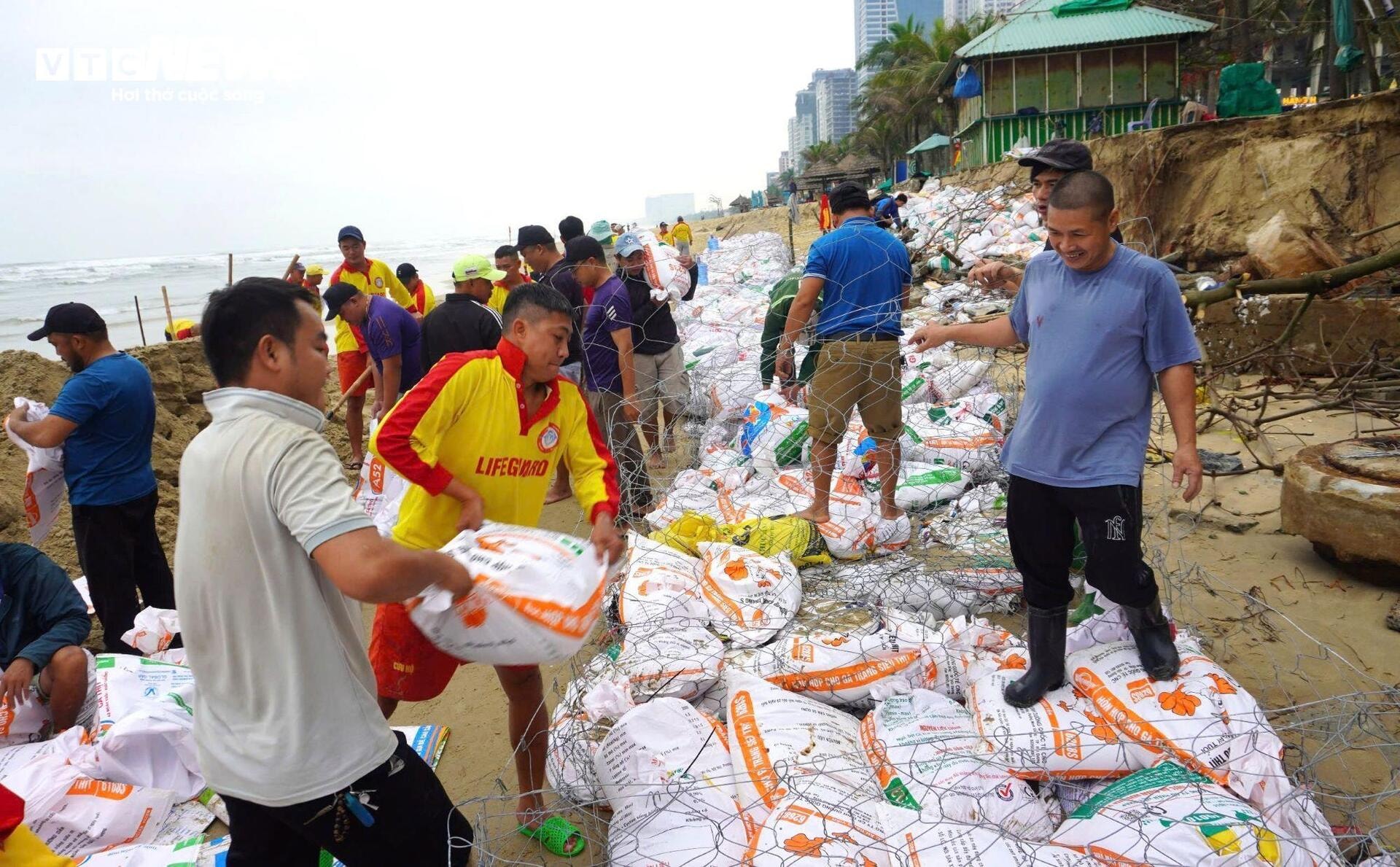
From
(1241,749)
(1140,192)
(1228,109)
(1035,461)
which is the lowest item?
(1241,749)

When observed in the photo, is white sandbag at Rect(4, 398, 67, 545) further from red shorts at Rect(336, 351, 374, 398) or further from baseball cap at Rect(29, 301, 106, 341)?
red shorts at Rect(336, 351, 374, 398)

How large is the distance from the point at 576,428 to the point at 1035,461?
1.14 meters

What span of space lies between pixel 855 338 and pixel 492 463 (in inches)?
72.6

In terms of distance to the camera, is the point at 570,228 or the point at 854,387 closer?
the point at 854,387

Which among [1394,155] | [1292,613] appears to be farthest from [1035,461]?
[1394,155]

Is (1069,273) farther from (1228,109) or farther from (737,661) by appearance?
(1228,109)

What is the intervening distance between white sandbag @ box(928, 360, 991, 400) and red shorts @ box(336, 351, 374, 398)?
3.54 metres

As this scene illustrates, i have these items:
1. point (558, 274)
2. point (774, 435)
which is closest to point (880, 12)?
point (558, 274)

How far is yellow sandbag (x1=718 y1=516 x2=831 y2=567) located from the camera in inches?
126

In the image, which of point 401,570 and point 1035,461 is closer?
point 401,570

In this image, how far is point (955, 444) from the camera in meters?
3.96

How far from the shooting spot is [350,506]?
1215mm

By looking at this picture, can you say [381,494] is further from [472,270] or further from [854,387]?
[854,387]

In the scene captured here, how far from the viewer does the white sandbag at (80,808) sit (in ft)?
6.95
